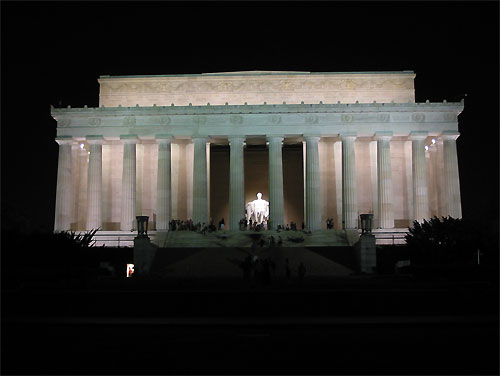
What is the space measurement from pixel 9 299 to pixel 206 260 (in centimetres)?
2549

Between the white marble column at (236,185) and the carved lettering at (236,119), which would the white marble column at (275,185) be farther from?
the carved lettering at (236,119)

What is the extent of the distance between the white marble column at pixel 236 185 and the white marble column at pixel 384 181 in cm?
1378

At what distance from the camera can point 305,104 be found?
208 ft

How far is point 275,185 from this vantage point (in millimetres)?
63438

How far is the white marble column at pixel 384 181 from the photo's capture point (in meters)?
63.1

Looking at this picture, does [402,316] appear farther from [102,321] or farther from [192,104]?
[192,104]

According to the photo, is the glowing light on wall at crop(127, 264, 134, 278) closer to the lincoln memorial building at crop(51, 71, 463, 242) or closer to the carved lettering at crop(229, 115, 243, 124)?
the lincoln memorial building at crop(51, 71, 463, 242)

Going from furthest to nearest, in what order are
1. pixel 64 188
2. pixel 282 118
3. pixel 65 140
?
pixel 65 140
pixel 64 188
pixel 282 118

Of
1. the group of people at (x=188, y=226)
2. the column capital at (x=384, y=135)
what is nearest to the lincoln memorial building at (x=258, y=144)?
the column capital at (x=384, y=135)

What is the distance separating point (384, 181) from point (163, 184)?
73.1ft

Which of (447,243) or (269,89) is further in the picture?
(269,89)

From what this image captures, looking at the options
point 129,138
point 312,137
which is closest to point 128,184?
point 129,138

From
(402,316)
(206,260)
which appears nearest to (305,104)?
(206,260)

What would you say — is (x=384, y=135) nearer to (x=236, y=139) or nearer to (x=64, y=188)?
(x=236, y=139)
